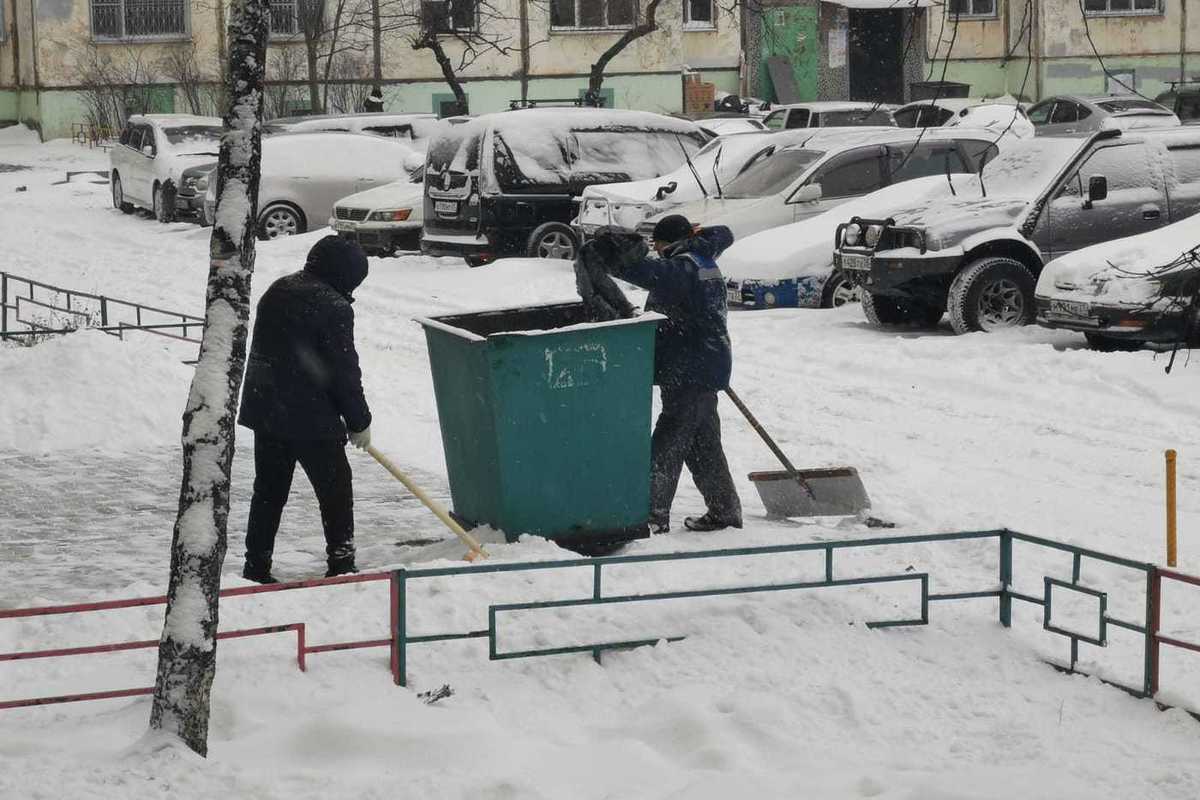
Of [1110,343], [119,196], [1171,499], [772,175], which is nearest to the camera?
[1171,499]

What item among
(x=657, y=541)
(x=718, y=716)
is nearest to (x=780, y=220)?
(x=657, y=541)

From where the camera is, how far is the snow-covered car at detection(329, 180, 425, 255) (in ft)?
68.2

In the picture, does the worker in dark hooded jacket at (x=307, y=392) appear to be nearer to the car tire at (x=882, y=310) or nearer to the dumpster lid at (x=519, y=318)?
the dumpster lid at (x=519, y=318)

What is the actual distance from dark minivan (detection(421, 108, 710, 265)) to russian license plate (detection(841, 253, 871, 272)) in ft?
14.5

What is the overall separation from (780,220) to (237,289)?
1187cm

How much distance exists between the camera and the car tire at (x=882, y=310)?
584 inches

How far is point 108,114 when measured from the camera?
120 feet

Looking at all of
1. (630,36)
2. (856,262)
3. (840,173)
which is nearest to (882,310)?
(856,262)

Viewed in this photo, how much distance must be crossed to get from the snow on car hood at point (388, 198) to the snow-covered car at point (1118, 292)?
29.9 feet

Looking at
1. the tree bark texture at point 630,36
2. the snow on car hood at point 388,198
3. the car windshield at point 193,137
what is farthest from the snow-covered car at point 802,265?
the car windshield at point 193,137

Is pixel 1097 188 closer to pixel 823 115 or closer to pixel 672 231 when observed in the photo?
pixel 672 231

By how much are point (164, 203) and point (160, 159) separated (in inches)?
26.2

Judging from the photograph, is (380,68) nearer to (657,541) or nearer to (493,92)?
(493,92)

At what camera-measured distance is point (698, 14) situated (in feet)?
137
